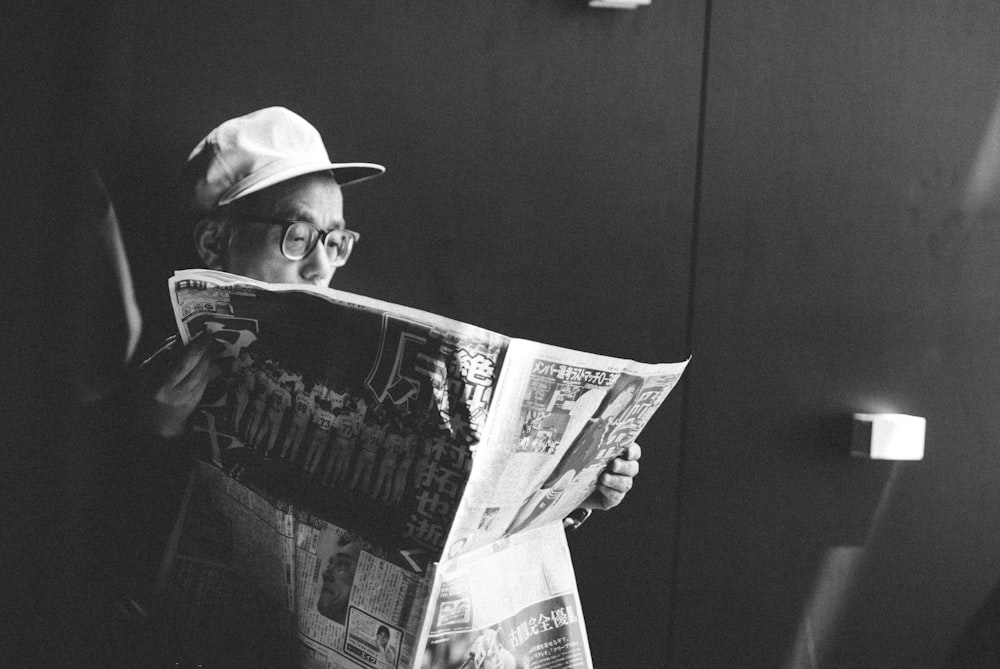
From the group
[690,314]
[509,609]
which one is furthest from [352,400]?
[690,314]

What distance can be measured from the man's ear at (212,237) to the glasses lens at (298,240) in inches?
3.2

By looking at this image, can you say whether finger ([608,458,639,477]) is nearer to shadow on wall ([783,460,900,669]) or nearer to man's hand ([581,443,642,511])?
man's hand ([581,443,642,511])

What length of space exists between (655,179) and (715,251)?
16cm

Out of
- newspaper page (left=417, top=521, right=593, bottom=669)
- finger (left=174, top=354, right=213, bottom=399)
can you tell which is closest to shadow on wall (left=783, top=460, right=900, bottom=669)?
newspaper page (left=417, top=521, right=593, bottom=669)

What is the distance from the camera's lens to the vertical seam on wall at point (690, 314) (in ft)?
4.60

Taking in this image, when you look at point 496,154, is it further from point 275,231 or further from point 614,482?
point 614,482

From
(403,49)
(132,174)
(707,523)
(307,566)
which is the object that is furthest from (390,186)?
(707,523)

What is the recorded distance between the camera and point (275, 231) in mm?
1197

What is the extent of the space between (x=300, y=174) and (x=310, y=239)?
9cm

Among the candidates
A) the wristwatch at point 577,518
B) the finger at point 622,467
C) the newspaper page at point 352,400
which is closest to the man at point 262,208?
the finger at point 622,467

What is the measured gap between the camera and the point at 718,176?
55.8 inches

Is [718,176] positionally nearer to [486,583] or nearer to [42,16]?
[486,583]

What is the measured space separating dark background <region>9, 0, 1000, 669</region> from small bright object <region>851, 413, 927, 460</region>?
0.03 m

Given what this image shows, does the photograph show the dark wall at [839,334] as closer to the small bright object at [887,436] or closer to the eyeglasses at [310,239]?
the small bright object at [887,436]
